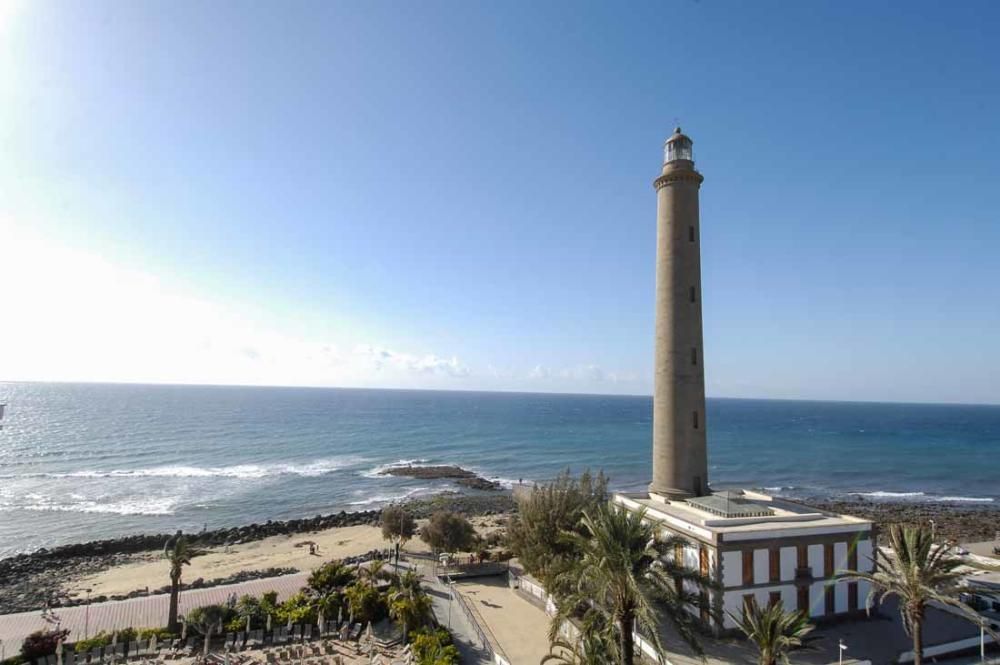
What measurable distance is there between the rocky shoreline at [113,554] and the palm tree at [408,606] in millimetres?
12804

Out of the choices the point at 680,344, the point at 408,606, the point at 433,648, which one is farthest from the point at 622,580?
the point at 680,344

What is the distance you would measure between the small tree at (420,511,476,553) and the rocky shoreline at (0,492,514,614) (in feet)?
28.6

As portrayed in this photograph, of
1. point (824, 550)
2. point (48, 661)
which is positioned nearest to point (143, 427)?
point (48, 661)

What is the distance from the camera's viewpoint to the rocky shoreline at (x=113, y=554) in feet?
97.5

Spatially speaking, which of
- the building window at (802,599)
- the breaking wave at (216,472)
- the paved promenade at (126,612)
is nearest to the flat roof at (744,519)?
the building window at (802,599)

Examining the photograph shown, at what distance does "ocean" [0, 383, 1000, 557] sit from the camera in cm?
5075

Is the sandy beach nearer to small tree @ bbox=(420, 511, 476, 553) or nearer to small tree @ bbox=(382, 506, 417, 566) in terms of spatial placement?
small tree @ bbox=(382, 506, 417, 566)

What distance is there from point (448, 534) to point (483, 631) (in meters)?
9.72

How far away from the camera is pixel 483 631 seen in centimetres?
1898

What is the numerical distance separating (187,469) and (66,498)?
15796 millimetres

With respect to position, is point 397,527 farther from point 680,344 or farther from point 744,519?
point 744,519

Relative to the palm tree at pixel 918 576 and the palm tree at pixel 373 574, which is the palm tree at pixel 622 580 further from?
the palm tree at pixel 373 574

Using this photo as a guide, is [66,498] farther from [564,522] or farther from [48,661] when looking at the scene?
[564,522]

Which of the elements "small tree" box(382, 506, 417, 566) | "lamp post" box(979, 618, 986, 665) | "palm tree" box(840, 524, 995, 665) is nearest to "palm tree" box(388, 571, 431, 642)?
"small tree" box(382, 506, 417, 566)
